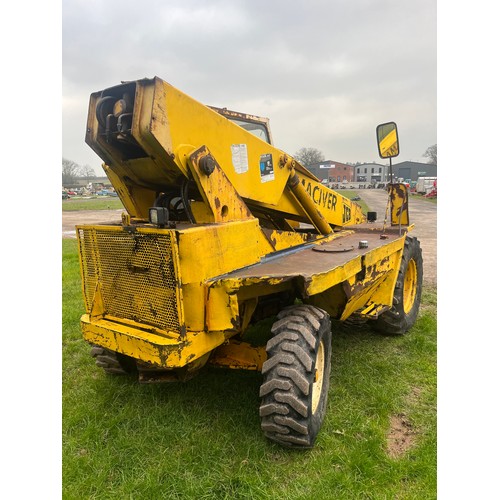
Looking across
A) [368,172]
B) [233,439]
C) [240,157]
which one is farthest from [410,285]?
[368,172]

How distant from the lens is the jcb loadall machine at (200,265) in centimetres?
267

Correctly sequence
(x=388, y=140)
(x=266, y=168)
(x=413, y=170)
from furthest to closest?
1. (x=413, y=170)
2. (x=388, y=140)
3. (x=266, y=168)

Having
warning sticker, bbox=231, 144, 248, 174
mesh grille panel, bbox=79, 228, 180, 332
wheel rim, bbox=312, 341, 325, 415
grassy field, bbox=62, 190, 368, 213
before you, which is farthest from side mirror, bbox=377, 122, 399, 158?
grassy field, bbox=62, 190, 368, 213

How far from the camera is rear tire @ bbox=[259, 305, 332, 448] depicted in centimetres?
271

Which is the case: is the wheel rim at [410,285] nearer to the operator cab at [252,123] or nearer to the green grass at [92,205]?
the operator cab at [252,123]

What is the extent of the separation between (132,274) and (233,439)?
139 centimetres

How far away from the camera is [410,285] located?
214 inches

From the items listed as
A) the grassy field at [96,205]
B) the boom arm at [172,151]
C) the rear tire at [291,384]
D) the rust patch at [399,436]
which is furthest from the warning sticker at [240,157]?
the grassy field at [96,205]

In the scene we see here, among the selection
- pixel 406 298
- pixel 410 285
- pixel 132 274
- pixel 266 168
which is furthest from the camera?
pixel 410 285

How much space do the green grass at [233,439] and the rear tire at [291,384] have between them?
191 mm

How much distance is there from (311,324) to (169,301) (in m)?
0.99

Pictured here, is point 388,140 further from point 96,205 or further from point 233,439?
point 96,205

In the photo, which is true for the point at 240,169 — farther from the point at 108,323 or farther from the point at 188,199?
the point at 108,323

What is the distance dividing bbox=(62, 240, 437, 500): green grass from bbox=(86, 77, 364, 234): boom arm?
155 centimetres
